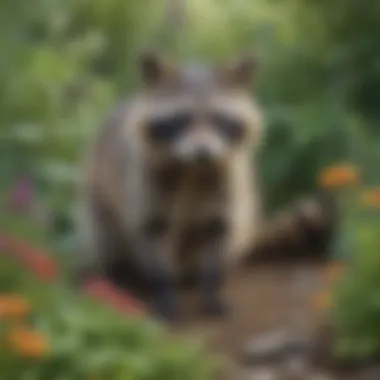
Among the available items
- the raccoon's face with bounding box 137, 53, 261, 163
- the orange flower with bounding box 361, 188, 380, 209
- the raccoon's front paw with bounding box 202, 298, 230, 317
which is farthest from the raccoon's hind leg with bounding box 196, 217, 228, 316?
the orange flower with bounding box 361, 188, 380, 209

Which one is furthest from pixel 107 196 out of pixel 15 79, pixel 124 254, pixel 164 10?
pixel 164 10

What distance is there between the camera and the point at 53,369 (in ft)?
9.04

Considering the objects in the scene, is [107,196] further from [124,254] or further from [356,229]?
[356,229]

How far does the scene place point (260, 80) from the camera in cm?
478

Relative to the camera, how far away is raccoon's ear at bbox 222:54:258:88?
12.0 ft

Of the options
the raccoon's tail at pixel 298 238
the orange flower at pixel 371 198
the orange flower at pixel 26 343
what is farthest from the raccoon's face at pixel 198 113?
the orange flower at pixel 26 343

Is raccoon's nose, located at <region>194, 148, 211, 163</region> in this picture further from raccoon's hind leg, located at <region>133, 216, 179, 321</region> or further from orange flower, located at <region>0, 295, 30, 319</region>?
orange flower, located at <region>0, 295, 30, 319</region>

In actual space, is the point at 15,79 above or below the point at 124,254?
above

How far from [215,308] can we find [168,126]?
710mm

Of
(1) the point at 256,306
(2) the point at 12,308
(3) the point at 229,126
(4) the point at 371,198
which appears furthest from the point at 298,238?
(2) the point at 12,308

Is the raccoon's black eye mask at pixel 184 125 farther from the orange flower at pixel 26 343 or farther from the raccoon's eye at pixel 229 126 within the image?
the orange flower at pixel 26 343

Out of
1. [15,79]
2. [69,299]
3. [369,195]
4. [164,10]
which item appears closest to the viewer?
[69,299]

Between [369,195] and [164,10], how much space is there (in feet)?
6.75

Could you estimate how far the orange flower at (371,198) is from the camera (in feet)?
10.4
